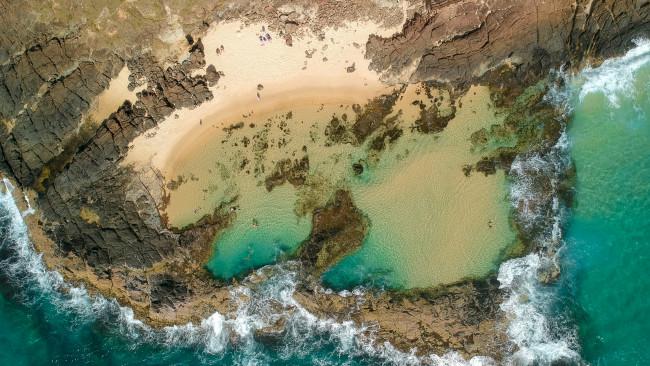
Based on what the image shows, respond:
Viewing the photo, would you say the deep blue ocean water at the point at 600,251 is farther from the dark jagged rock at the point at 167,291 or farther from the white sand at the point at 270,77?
the dark jagged rock at the point at 167,291

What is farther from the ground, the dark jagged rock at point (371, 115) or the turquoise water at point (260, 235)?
the dark jagged rock at point (371, 115)

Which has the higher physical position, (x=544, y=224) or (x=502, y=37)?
(x=502, y=37)

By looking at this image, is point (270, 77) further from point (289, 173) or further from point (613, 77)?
point (613, 77)

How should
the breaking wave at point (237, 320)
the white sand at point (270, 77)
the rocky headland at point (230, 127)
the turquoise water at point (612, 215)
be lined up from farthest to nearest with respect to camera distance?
1. the breaking wave at point (237, 320)
2. the white sand at point (270, 77)
3. the turquoise water at point (612, 215)
4. the rocky headland at point (230, 127)

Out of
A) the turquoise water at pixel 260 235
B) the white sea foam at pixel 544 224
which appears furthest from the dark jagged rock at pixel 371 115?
the white sea foam at pixel 544 224

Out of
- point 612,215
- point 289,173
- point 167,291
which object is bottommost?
point 167,291

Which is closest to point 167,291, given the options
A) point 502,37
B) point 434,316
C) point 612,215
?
point 434,316
